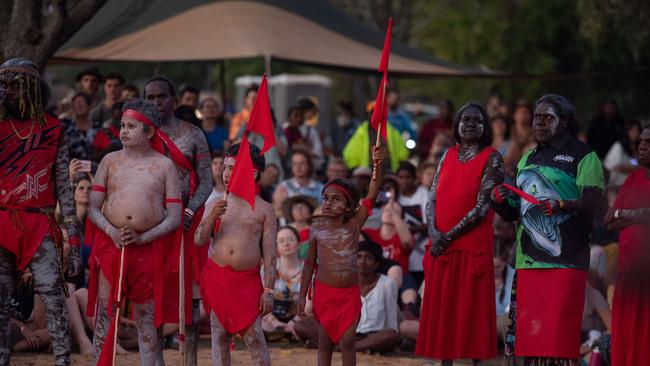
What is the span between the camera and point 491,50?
1176 inches

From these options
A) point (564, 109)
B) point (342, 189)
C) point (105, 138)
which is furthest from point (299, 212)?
point (564, 109)

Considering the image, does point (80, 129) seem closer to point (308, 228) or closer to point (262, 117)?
point (308, 228)

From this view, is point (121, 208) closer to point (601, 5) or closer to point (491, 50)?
point (601, 5)

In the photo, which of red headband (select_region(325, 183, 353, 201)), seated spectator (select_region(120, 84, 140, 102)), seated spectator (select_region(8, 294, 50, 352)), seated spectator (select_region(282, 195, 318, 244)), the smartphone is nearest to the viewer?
red headband (select_region(325, 183, 353, 201))

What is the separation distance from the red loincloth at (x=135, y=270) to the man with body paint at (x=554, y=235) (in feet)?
7.53

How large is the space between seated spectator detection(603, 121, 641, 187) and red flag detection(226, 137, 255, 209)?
8.29 metres

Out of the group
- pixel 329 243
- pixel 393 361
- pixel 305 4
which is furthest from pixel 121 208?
pixel 305 4

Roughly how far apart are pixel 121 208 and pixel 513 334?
2.72 metres

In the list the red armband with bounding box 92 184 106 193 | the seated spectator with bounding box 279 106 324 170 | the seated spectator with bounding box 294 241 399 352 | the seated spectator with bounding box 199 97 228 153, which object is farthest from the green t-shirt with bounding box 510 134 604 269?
the seated spectator with bounding box 279 106 324 170

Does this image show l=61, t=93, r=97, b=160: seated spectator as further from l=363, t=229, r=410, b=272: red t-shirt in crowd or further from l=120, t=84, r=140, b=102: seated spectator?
l=363, t=229, r=410, b=272: red t-shirt in crowd

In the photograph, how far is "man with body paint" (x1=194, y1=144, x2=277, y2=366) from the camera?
8180 mm

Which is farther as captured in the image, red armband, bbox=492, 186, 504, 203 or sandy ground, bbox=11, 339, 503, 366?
sandy ground, bbox=11, 339, 503, 366

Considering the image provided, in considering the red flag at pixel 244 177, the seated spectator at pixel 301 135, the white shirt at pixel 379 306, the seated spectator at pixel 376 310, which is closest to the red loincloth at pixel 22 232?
the red flag at pixel 244 177

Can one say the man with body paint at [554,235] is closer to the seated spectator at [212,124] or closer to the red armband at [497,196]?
the red armband at [497,196]
